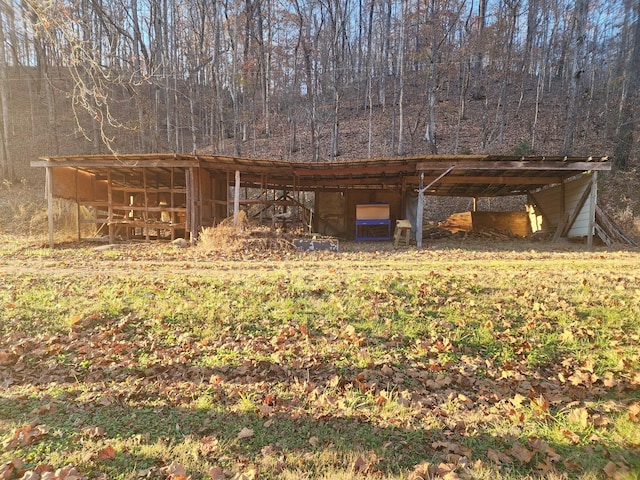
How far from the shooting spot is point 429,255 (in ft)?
36.4

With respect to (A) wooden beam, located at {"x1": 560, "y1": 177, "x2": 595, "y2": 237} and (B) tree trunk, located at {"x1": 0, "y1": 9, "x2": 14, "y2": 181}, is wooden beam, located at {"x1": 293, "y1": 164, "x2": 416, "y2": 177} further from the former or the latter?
(B) tree trunk, located at {"x1": 0, "y1": 9, "x2": 14, "y2": 181}

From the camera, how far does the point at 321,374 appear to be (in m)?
4.43

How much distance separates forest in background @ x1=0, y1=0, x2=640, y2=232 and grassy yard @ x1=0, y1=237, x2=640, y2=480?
17701 mm

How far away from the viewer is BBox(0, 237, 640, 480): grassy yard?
304 cm

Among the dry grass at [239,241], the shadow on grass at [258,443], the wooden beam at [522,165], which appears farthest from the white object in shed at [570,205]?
the shadow on grass at [258,443]

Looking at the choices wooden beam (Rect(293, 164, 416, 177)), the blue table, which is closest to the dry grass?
wooden beam (Rect(293, 164, 416, 177))

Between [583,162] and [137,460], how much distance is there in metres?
15.6

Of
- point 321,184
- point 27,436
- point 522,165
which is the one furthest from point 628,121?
point 27,436

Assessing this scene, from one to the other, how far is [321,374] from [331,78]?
1188 inches

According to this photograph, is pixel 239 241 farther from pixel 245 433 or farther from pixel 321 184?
pixel 245 433

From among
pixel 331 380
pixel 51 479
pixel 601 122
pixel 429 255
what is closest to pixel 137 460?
pixel 51 479

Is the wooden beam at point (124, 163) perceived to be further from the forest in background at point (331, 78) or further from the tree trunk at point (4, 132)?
the tree trunk at point (4, 132)

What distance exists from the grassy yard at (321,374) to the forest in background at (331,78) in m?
17.7

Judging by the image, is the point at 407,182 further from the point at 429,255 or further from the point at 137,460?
the point at 137,460
